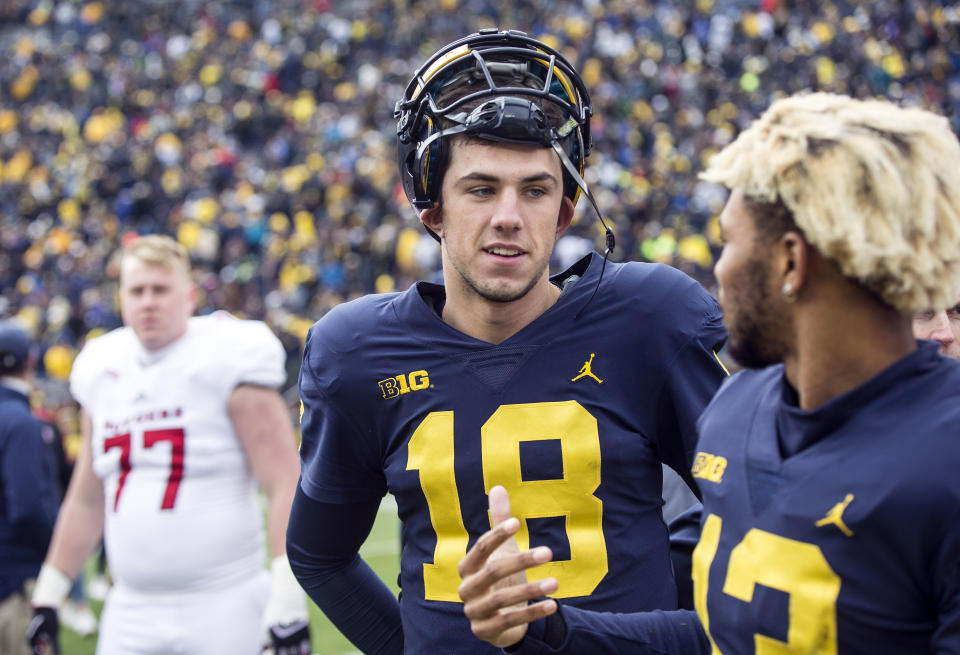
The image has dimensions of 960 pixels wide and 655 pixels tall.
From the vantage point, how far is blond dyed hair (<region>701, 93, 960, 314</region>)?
1.38 metres

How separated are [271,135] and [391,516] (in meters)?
11.3

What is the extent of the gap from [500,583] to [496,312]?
0.68 metres

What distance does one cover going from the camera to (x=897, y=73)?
15180 mm

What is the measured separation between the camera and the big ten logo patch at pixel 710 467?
1.64 metres

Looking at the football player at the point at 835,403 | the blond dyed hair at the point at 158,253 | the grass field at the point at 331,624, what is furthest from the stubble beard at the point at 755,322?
the grass field at the point at 331,624

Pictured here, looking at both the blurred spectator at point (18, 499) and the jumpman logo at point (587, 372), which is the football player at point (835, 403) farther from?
the blurred spectator at point (18, 499)

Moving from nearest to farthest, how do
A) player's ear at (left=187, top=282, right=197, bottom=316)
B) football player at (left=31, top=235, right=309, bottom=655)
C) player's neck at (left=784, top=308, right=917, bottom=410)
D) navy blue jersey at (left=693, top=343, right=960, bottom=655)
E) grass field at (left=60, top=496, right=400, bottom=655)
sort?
navy blue jersey at (left=693, top=343, right=960, bottom=655)
player's neck at (left=784, top=308, right=917, bottom=410)
football player at (left=31, top=235, right=309, bottom=655)
player's ear at (left=187, top=282, right=197, bottom=316)
grass field at (left=60, top=496, right=400, bottom=655)

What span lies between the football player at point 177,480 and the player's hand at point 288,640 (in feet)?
0.88

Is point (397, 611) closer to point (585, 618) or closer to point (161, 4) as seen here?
point (585, 618)

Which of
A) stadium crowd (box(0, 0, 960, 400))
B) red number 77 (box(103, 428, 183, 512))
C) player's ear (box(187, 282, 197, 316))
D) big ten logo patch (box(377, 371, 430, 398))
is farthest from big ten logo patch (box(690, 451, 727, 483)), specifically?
stadium crowd (box(0, 0, 960, 400))

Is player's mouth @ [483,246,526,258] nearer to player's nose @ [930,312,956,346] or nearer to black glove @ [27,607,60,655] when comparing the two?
player's nose @ [930,312,956,346]

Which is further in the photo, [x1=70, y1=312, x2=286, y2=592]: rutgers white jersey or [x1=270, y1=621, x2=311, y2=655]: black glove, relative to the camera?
[x1=70, y1=312, x2=286, y2=592]: rutgers white jersey

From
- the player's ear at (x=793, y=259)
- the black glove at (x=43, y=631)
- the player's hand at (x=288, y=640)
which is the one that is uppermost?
the player's ear at (x=793, y=259)

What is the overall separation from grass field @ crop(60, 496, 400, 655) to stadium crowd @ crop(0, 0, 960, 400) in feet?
13.5
